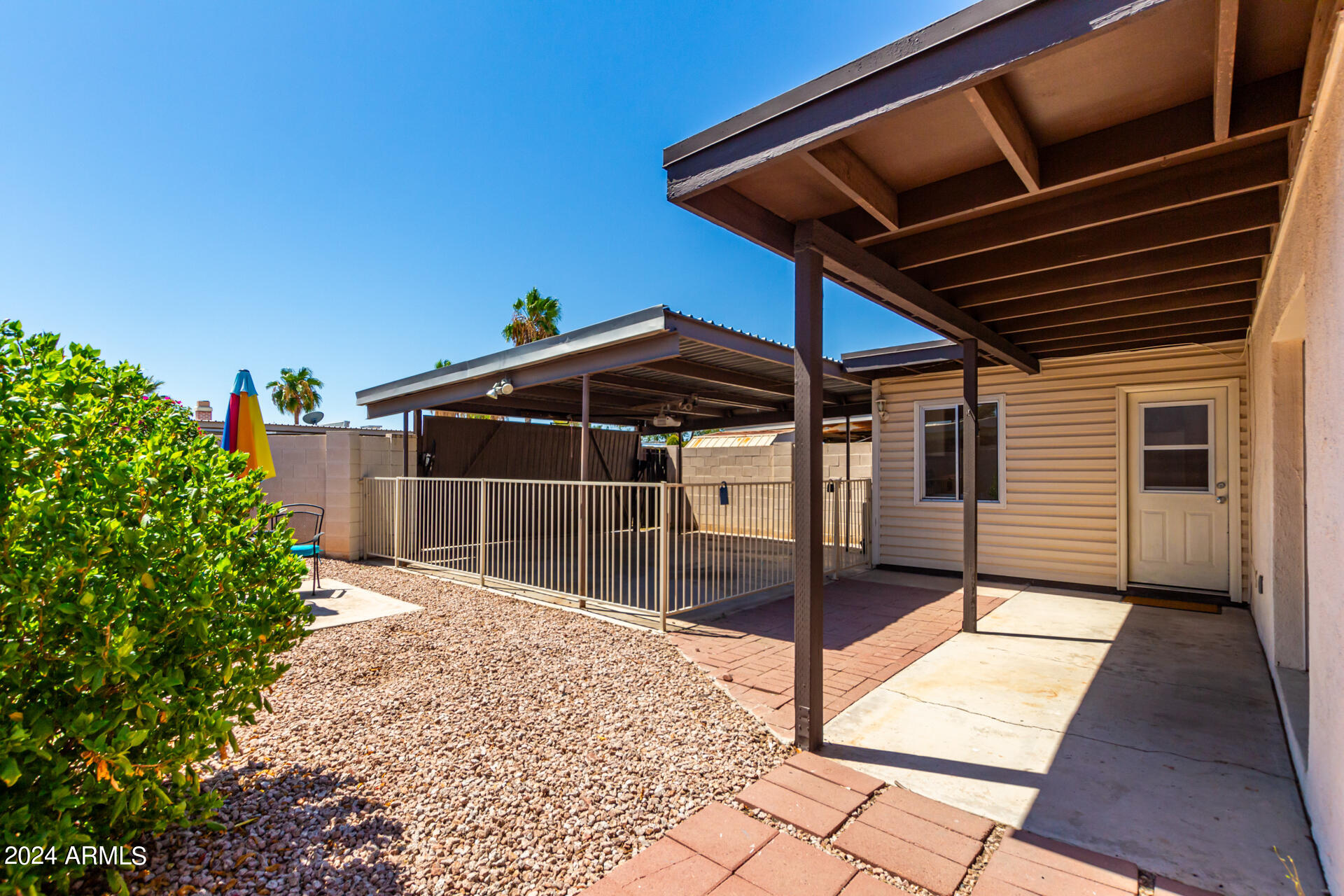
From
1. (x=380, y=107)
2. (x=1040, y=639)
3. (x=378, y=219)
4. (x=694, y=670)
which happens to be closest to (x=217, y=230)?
(x=378, y=219)

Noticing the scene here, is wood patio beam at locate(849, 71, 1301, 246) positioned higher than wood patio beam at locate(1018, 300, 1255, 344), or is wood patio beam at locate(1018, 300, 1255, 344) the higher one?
wood patio beam at locate(849, 71, 1301, 246)

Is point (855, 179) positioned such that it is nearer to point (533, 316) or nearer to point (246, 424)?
point (246, 424)

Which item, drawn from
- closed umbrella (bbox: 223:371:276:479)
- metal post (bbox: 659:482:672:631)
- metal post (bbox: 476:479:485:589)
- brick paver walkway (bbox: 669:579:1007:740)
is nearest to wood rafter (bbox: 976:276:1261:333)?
brick paver walkway (bbox: 669:579:1007:740)

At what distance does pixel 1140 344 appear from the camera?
5688 millimetres

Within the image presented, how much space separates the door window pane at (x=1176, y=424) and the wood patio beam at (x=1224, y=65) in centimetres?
513

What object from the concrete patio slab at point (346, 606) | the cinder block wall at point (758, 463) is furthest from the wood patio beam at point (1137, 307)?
the concrete patio slab at point (346, 606)

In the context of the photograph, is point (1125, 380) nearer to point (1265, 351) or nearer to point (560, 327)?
point (1265, 351)

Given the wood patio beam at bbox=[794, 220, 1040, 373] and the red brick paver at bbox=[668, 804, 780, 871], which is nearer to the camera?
the red brick paver at bbox=[668, 804, 780, 871]

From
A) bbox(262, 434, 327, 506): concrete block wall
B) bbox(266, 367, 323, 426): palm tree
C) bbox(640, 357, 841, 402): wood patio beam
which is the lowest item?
bbox(262, 434, 327, 506): concrete block wall

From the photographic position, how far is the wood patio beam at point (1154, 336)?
496 centimetres

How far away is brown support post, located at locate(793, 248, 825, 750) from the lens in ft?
8.82

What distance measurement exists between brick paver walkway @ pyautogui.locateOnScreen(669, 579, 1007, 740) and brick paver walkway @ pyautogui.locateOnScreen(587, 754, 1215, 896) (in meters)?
0.65

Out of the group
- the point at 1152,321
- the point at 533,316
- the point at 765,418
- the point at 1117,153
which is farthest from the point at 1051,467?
the point at 533,316

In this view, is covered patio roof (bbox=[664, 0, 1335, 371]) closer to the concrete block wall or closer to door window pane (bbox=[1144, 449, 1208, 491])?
door window pane (bbox=[1144, 449, 1208, 491])
